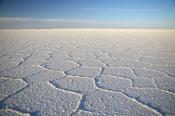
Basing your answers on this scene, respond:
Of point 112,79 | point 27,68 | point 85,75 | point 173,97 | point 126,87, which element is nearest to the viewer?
point 173,97

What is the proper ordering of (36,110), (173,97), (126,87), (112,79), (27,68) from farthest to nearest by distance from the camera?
(27,68), (112,79), (126,87), (173,97), (36,110)

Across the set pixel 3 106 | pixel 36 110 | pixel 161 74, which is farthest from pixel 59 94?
pixel 161 74

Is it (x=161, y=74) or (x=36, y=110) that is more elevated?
(x=161, y=74)

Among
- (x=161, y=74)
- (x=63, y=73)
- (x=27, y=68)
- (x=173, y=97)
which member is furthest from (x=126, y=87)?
(x=27, y=68)

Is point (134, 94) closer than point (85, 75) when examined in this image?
Yes

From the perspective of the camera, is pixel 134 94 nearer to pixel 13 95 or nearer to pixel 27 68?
pixel 13 95

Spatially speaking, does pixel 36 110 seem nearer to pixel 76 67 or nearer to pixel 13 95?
pixel 13 95

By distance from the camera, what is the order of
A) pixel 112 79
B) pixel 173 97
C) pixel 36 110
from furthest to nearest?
pixel 112 79 < pixel 173 97 < pixel 36 110

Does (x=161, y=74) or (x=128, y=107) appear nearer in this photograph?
(x=128, y=107)

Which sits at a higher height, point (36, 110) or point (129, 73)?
point (129, 73)
